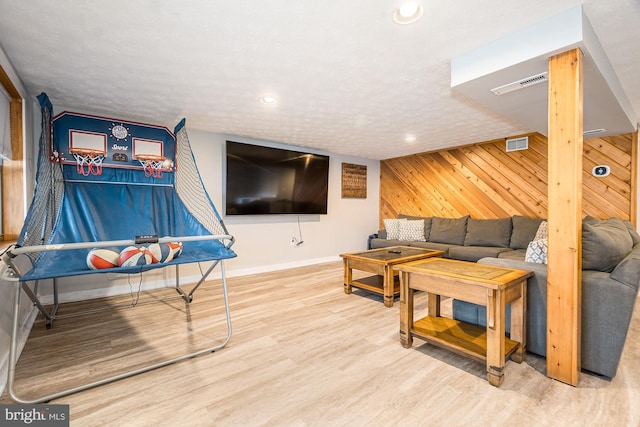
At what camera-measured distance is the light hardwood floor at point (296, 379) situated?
4.75ft

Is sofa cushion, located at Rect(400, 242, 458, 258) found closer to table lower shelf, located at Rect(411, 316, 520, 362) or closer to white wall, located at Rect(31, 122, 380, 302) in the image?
white wall, located at Rect(31, 122, 380, 302)

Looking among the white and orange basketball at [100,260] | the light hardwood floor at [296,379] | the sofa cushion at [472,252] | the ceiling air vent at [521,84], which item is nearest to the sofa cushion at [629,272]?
the light hardwood floor at [296,379]

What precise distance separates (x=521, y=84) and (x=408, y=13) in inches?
44.8

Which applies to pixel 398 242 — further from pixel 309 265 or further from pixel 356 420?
pixel 356 420

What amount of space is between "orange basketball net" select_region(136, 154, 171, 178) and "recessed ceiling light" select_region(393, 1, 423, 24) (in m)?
2.47

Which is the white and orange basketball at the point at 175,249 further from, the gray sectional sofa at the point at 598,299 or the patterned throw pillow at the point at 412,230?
the patterned throw pillow at the point at 412,230

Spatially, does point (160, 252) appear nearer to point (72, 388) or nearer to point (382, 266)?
point (72, 388)

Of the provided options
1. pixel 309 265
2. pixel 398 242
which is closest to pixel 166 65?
pixel 309 265

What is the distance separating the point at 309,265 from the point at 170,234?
2.74 meters

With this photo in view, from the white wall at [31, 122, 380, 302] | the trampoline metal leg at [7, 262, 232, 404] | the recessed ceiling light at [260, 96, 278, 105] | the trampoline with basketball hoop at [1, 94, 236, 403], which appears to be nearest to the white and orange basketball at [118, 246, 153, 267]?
the trampoline with basketball hoop at [1, 94, 236, 403]

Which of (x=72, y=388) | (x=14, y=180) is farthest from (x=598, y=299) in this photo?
(x=14, y=180)

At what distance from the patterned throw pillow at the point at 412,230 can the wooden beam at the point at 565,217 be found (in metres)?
3.30

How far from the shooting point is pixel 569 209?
1.67 m

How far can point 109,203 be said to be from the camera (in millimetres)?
2611
